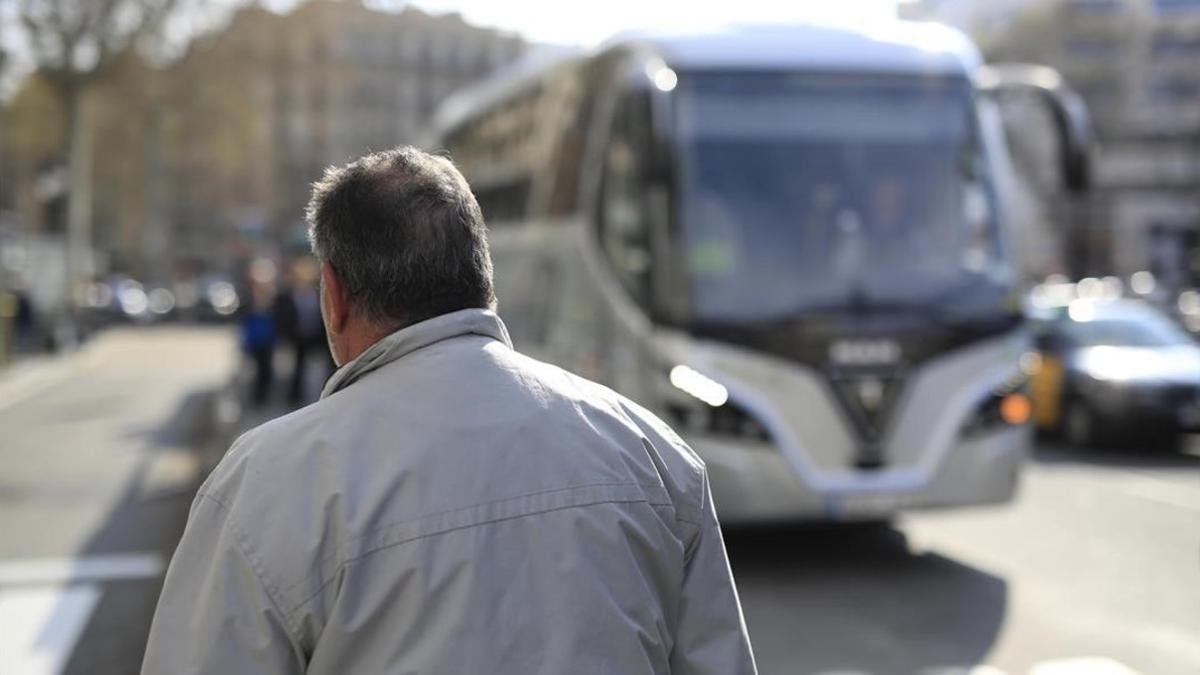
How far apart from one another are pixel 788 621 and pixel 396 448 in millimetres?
5771

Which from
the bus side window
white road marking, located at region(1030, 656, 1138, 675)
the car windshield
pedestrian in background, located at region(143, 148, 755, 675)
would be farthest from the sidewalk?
pedestrian in background, located at region(143, 148, 755, 675)

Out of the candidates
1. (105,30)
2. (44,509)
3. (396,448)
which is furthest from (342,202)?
(105,30)

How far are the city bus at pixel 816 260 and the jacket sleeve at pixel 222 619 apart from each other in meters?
6.46

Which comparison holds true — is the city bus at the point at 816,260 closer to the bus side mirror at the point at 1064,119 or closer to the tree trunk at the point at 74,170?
the bus side mirror at the point at 1064,119

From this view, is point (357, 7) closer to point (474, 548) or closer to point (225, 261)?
point (225, 261)

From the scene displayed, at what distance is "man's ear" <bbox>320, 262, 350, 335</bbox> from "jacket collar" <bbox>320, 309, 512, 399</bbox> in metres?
0.08

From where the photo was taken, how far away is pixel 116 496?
40.9 ft

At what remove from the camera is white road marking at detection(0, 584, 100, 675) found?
22.1ft

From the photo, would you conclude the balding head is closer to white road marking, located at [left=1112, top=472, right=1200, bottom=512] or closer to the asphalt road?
the asphalt road

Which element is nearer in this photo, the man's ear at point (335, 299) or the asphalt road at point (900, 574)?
the man's ear at point (335, 299)

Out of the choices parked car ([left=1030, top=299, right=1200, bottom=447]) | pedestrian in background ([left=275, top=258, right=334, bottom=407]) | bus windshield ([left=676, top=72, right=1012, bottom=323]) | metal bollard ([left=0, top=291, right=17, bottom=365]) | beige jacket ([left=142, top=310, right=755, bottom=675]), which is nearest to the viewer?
beige jacket ([left=142, top=310, right=755, bottom=675])

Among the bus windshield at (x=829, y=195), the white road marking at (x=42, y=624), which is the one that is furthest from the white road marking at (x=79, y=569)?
the bus windshield at (x=829, y=195)

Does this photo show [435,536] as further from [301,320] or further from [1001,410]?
[301,320]

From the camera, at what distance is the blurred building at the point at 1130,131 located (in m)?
61.9
